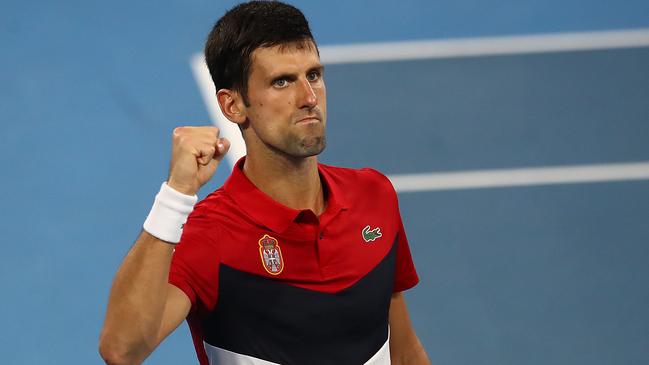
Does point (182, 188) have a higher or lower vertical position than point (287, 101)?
lower

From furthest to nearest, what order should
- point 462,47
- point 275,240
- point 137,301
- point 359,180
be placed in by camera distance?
1. point 462,47
2. point 359,180
3. point 275,240
4. point 137,301

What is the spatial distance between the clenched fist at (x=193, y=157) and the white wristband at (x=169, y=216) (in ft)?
0.11

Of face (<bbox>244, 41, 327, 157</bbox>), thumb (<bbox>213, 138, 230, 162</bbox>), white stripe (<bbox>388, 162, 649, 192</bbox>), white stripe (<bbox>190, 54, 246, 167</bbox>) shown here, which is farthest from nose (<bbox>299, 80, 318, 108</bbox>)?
white stripe (<bbox>388, 162, 649, 192</bbox>)

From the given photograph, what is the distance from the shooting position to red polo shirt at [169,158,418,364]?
430 cm

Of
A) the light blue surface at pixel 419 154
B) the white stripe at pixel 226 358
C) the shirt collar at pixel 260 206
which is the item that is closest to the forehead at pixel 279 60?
the shirt collar at pixel 260 206

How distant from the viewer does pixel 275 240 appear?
4.45m

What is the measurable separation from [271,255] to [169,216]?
0.62 m

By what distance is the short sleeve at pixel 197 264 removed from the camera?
4160mm

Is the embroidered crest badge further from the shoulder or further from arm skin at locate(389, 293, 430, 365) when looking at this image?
arm skin at locate(389, 293, 430, 365)

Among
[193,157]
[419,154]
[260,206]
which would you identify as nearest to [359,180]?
[260,206]

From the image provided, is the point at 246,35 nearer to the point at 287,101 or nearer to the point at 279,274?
the point at 287,101

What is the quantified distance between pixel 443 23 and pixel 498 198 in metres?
2.63

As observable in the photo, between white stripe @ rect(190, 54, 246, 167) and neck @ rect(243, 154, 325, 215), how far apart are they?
157 inches

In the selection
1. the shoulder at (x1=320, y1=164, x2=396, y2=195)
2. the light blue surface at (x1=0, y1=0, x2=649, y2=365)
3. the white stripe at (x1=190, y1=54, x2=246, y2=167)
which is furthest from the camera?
the white stripe at (x1=190, y1=54, x2=246, y2=167)
